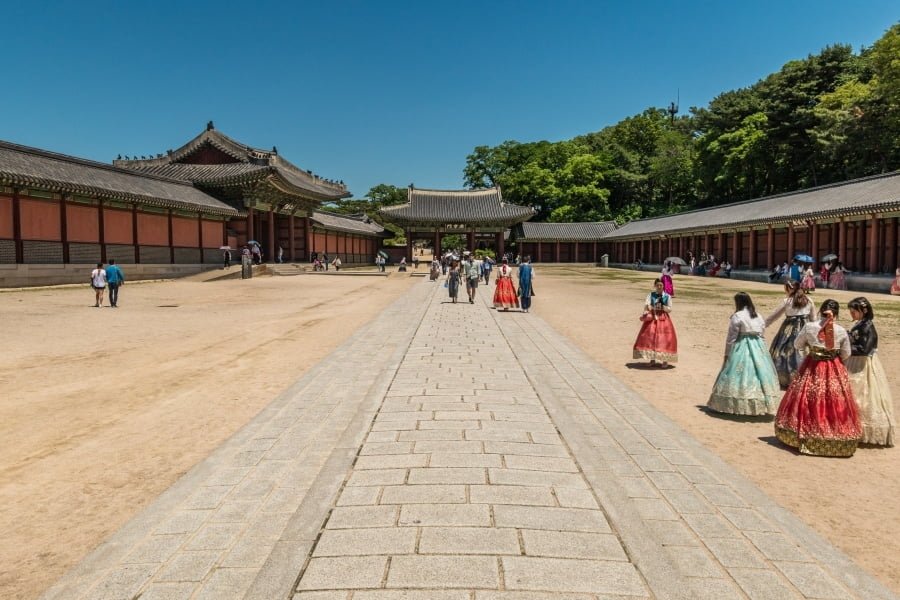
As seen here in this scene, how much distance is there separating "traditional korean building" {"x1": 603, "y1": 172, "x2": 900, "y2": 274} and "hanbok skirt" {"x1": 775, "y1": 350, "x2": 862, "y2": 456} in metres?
22.8

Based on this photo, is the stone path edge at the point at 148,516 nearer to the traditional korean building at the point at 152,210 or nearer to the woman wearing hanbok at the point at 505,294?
the woman wearing hanbok at the point at 505,294

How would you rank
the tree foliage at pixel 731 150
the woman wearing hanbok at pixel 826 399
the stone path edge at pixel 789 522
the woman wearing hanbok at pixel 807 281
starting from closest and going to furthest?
1. the stone path edge at pixel 789 522
2. the woman wearing hanbok at pixel 826 399
3. the woman wearing hanbok at pixel 807 281
4. the tree foliage at pixel 731 150

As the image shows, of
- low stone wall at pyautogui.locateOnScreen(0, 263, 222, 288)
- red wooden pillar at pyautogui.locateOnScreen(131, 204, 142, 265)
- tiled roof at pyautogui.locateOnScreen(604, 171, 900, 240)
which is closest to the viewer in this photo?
low stone wall at pyautogui.locateOnScreen(0, 263, 222, 288)

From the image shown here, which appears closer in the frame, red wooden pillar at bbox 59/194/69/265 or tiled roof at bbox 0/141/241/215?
tiled roof at bbox 0/141/241/215

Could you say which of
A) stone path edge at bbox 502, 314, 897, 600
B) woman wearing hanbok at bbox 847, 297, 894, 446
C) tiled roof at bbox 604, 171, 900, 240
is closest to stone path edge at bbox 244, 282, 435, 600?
stone path edge at bbox 502, 314, 897, 600

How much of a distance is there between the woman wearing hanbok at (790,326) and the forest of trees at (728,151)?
1341 inches

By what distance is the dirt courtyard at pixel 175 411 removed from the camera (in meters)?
3.86

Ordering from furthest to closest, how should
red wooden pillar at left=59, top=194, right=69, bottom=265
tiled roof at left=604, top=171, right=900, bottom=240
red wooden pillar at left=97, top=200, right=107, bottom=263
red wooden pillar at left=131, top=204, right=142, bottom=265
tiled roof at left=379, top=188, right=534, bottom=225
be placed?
1. tiled roof at left=379, top=188, right=534, bottom=225
2. red wooden pillar at left=131, top=204, right=142, bottom=265
3. red wooden pillar at left=97, top=200, right=107, bottom=263
4. tiled roof at left=604, top=171, right=900, bottom=240
5. red wooden pillar at left=59, top=194, right=69, bottom=265

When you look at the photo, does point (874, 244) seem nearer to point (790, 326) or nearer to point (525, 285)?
point (525, 285)

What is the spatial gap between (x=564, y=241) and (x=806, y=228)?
30.4 metres

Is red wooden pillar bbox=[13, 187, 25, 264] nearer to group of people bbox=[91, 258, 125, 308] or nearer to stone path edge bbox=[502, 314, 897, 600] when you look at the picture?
group of people bbox=[91, 258, 125, 308]

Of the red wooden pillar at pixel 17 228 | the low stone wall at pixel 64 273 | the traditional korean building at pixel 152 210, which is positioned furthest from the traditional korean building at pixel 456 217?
the red wooden pillar at pixel 17 228

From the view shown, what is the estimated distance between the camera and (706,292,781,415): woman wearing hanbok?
20.9ft

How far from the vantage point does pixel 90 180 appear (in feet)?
82.1
